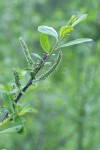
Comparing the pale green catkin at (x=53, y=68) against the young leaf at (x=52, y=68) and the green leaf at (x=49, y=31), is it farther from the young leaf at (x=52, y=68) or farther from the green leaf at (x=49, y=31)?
the green leaf at (x=49, y=31)

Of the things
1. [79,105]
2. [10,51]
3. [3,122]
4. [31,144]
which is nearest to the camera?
[3,122]

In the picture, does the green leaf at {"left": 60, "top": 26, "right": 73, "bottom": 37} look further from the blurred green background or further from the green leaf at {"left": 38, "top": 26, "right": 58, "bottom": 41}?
the blurred green background

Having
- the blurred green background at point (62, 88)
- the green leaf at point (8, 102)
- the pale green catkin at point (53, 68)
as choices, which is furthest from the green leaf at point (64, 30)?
the blurred green background at point (62, 88)

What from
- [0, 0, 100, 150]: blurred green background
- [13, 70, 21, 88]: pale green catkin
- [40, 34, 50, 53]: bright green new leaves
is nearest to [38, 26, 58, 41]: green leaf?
[40, 34, 50, 53]: bright green new leaves

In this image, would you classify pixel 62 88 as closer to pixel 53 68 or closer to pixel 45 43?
pixel 45 43

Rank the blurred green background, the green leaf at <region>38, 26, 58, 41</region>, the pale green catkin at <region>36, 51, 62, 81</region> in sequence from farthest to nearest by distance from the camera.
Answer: the blurred green background → the green leaf at <region>38, 26, 58, 41</region> → the pale green catkin at <region>36, 51, 62, 81</region>

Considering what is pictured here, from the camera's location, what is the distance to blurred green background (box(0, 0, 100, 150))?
13.0 ft

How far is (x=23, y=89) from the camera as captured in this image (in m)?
1.12

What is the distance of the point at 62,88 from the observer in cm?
466

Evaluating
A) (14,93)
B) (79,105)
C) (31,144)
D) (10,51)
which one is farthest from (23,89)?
(10,51)

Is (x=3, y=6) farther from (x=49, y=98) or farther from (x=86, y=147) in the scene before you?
(x=86, y=147)

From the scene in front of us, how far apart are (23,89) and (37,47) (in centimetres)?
384

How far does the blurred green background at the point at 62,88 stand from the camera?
3.96 meters

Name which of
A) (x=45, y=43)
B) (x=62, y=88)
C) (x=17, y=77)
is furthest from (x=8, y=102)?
(x=62, y=88)
